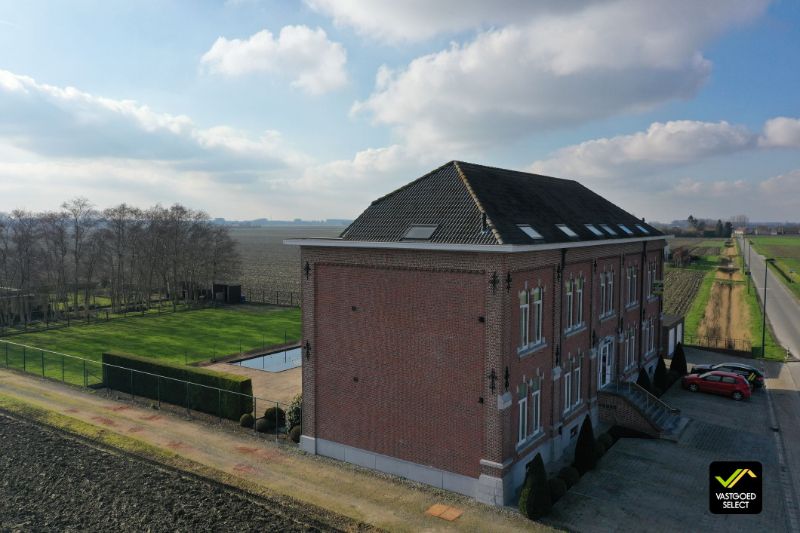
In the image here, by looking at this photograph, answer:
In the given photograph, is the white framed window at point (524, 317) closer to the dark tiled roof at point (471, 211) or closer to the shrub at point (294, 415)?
the dark tiled roof at point (471, 211)

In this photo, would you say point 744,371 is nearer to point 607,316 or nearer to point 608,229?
point 607,316

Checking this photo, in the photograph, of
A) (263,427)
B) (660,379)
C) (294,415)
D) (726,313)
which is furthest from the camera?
(726,313)

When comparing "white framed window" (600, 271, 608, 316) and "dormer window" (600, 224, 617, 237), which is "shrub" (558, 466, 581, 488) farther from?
"dormer window" (600, 224, 617, 237)

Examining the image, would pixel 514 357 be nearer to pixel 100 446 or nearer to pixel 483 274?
pixel 483 274

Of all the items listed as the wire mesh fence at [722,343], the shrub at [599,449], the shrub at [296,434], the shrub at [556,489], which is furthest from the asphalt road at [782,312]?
the shrub at [296,434]

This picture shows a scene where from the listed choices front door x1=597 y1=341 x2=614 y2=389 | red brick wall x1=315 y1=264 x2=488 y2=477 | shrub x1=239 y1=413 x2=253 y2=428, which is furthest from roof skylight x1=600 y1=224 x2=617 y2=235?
shrub x1=239 y1=413 x2=253 y2=428

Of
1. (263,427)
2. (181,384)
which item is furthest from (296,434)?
(181,384)
